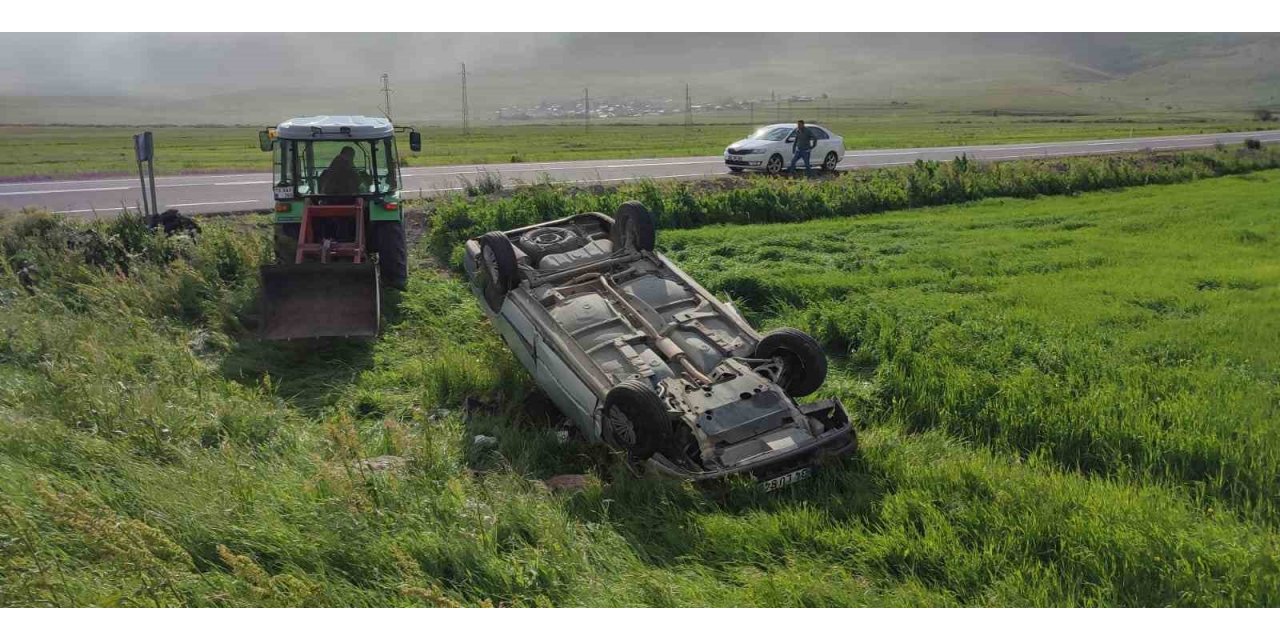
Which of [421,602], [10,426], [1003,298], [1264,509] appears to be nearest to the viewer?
[421,602]

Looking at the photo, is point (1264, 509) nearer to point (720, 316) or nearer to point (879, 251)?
point (720, 316)

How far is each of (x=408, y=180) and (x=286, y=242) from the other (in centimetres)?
1251

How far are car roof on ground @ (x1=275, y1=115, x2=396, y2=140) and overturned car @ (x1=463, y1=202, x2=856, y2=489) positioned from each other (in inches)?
Result: 107

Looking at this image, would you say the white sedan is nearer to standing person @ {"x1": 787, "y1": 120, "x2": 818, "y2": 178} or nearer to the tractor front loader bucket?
standing person @ {"x1": 787, "y1": 120, "x2": 818, "y2": 178}

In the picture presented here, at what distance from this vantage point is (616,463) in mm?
6645

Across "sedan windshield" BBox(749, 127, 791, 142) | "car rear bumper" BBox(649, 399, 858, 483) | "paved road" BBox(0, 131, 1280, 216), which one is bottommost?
"car rear bumper" BBox(649, 399, 858, 483)

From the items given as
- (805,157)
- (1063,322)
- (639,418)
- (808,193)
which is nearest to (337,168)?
(639,418)

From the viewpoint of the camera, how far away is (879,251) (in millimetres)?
13578

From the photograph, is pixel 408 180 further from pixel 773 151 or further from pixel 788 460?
pixel 788 460

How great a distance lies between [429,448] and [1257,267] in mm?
11645

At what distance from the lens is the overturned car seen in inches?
251

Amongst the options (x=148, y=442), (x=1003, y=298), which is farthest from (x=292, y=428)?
(x=1003, y=298)

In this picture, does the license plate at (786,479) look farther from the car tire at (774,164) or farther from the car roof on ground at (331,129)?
the car tire at (774,164)

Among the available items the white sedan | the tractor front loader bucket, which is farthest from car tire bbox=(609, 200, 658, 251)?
the white sedan
